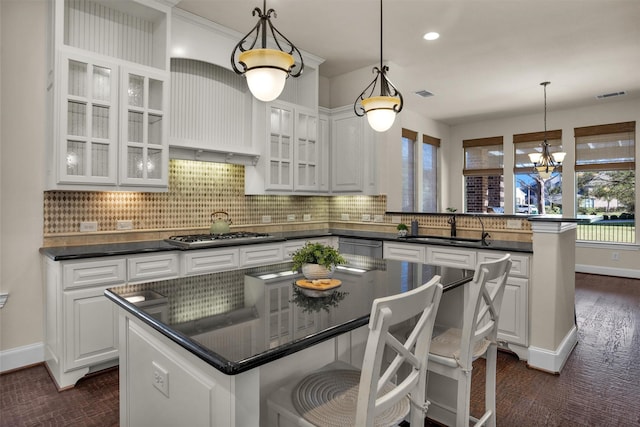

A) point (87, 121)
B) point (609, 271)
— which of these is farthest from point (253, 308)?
point (609, 271)

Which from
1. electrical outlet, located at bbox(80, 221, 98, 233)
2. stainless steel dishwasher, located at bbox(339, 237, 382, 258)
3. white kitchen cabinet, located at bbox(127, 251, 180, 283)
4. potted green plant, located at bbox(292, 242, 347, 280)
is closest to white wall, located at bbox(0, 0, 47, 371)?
electrical outlet, located at bbox(80, 221, 98, 233)

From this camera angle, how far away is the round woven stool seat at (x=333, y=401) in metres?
1.31

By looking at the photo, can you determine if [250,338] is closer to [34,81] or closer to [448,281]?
[448,281]

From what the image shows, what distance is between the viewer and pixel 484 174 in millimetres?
8555

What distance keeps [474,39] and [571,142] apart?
4.46 m

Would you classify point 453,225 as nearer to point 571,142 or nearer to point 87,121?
point 87,121

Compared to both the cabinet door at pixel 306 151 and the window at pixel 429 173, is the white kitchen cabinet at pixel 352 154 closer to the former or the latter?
the cabinet door at pixel 306 151

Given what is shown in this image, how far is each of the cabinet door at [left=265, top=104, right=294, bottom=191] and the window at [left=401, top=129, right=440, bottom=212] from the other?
11.1ft

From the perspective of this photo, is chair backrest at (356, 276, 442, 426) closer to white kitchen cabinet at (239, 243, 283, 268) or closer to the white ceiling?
white kitchen cabinet at (239, 243, 283, 268)

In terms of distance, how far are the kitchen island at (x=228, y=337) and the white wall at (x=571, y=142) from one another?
6.57m

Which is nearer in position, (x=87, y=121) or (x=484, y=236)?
(x=87, y=121)

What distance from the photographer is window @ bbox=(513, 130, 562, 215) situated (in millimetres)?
7609

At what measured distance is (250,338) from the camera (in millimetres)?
1198

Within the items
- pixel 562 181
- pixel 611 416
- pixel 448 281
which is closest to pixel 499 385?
pixel 611 416
